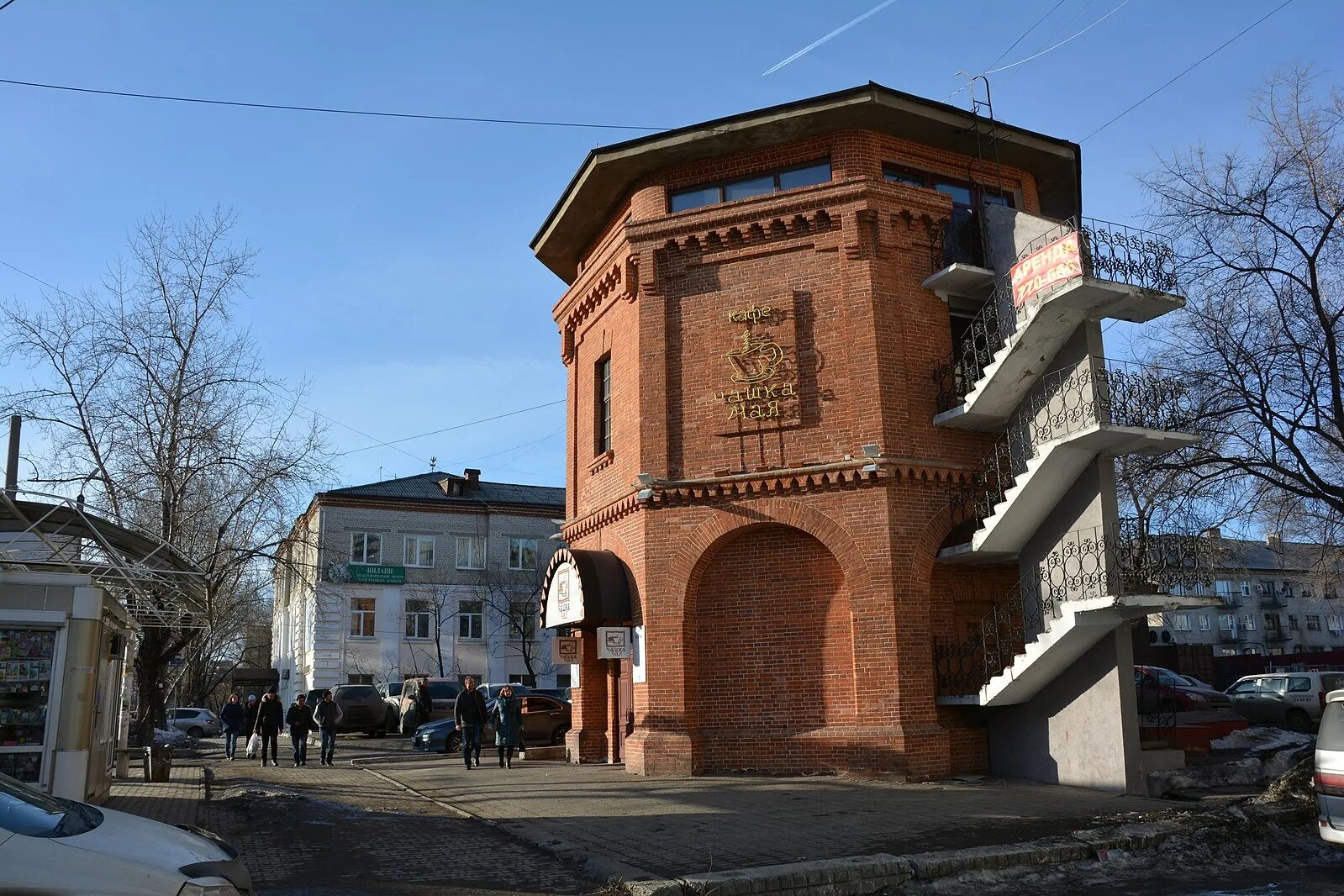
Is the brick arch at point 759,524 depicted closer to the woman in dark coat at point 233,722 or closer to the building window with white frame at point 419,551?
the woman in dark coat at point 233,722

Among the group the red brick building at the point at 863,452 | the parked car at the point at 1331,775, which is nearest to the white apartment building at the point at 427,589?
the red brick building at the point at 863,452

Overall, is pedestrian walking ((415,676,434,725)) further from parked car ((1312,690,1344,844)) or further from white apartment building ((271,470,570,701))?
parked car ((1312,690,1344,844))

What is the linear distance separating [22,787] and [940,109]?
16.1 meters

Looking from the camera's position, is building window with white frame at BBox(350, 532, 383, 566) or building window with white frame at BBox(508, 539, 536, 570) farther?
building window with white frame at BBox(508, 539, 536, 570)

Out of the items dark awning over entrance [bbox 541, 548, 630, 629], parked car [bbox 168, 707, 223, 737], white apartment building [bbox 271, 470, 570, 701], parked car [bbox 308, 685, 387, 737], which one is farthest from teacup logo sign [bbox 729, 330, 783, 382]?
parked car [bbox 168, 707, 223, 737]

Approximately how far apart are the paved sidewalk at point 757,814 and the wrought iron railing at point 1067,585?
1.90 metres

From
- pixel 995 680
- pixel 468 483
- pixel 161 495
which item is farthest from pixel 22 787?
pixel 468 483

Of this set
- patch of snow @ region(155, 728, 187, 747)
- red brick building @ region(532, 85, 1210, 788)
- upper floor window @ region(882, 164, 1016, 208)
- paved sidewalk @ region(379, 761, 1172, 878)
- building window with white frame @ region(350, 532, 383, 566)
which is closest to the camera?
paved sidewalk @ region(379, 761, 1172, 878)

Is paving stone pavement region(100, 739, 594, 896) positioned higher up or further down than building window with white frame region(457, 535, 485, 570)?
further down

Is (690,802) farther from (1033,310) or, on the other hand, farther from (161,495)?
(161,495)

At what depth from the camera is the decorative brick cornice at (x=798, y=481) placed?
16109 mm

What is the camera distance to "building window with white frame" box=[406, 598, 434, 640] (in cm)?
4481

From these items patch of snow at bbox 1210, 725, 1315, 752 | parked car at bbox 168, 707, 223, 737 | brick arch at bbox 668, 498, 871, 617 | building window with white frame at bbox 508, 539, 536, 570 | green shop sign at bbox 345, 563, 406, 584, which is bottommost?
parked car at bbox 168, 707, 223, 737

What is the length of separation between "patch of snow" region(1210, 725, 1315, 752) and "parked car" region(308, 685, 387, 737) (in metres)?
24.1
